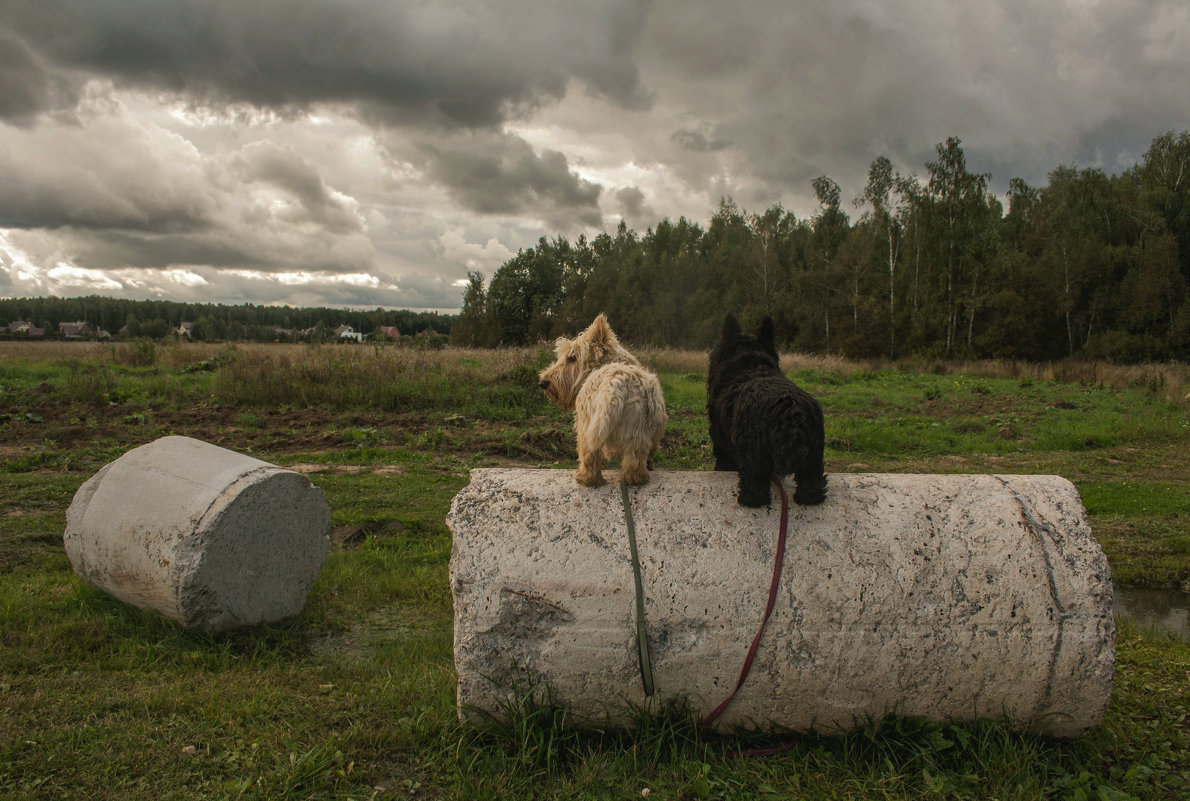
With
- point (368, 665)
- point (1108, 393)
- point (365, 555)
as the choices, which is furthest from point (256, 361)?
point (1108, 393)

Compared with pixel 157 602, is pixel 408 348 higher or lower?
higher

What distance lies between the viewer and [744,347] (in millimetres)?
4711

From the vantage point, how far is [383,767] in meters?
3.66

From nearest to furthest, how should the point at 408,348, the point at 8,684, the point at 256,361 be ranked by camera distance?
the point at 8,684 → the point at 256,361 → the point at 408,348

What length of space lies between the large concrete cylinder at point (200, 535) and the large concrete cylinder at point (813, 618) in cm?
253

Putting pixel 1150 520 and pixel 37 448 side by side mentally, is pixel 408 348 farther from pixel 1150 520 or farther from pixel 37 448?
pixel 1150 520

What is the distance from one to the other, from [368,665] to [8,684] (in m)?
2.22

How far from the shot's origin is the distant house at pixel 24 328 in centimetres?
6341

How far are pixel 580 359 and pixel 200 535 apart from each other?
10.5 ft

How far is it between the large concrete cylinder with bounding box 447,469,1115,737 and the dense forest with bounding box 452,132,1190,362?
34962 millimetres

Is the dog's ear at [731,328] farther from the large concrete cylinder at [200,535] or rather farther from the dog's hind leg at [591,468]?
the large concrete cylinder at [200,535]

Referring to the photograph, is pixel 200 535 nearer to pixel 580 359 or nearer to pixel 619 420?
pixel 580 359

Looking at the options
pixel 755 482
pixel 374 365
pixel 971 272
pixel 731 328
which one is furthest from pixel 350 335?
pixel 971 272

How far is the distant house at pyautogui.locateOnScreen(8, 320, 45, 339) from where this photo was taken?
2496 inches
